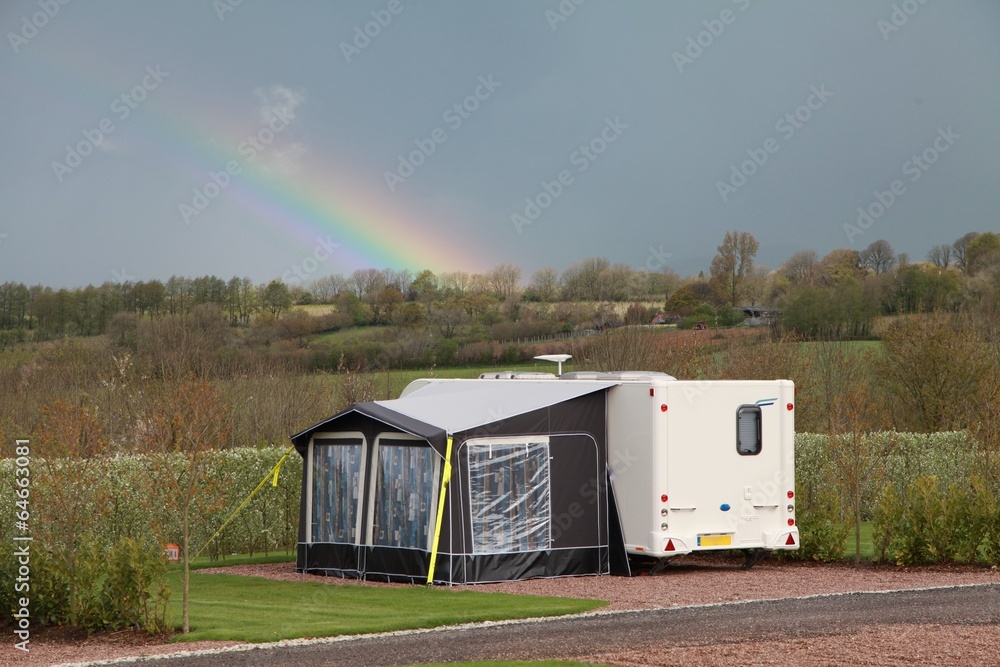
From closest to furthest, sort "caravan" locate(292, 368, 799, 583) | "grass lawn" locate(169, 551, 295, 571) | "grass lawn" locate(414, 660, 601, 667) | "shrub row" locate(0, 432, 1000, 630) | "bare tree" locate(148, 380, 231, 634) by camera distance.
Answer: "grass lawn" locate(414, 660, 601, 667) → "bare tree" locate(148, 380, 231, 634) → "shrub row" locate(0, 432, 1000, 630) → "caravan" locate(292, 368, 799, 583) → "grass lawn" locate(169, 551, 295, 571)

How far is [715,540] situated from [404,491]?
3.72m

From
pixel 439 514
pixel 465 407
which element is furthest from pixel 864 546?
pixel 439 514

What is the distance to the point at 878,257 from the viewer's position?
6309 cm

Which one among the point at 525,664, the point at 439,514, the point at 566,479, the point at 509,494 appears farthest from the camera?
the point at 566,479

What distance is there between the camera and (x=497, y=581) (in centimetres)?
1195

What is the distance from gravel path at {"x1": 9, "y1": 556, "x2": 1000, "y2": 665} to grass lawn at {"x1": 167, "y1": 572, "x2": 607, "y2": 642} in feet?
1.35

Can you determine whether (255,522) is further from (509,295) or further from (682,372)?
(509,295)

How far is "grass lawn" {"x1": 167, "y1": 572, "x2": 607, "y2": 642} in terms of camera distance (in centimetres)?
927

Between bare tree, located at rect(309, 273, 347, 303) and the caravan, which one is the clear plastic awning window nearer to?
the caravan

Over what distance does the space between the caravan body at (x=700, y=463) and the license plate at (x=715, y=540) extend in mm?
12

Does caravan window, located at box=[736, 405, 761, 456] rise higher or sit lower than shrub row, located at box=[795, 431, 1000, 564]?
higher

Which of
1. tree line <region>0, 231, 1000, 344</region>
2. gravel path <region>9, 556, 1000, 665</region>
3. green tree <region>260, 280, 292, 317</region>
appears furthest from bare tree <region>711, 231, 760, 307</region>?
gravel path <region>9, 556, 1000, 665</region>

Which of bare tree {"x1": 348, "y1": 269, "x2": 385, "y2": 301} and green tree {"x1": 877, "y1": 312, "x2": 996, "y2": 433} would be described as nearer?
green tree {"x1": 877, "y1": 312, "x2": 996, "y2": 433}

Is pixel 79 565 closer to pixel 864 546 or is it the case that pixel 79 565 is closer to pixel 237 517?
pixel 237 517
